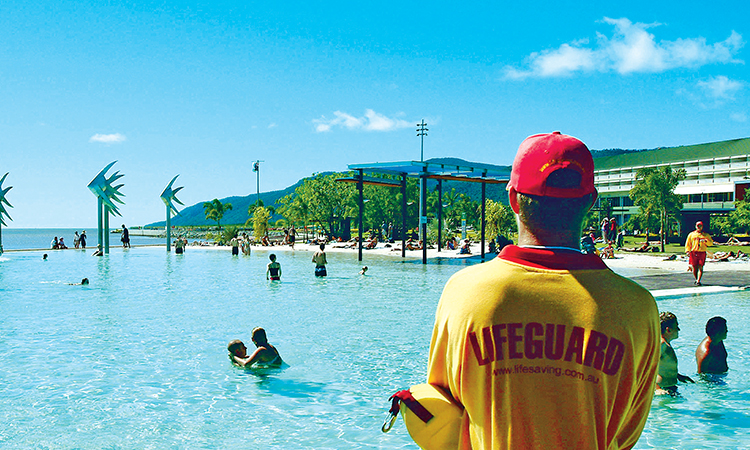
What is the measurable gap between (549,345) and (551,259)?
0.26 meters

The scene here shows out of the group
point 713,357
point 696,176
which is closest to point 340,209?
point 713,357

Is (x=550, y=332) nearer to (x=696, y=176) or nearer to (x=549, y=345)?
(x=549, y=345)

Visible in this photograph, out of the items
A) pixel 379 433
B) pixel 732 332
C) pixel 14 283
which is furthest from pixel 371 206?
pixel 379 433

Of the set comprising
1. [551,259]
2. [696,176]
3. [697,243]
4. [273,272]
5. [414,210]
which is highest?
[696,176]

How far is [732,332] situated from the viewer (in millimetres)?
11094

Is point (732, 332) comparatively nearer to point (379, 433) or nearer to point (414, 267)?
point (379, 433)

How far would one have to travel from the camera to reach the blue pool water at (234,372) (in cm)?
627

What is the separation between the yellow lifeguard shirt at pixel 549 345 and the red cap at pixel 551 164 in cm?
20

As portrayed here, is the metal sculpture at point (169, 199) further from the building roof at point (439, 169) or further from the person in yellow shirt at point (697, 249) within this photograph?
the person in yellow shirt at point (697, 249)

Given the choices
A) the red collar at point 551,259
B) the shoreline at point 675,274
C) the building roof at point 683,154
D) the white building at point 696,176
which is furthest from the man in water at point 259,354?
the building roof at point 683,154

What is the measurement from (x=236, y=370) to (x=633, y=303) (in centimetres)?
788

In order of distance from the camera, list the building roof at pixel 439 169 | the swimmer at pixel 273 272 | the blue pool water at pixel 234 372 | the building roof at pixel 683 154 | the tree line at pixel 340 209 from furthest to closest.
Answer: the building roof at pixel 683 154 → the tree line at pixel 340 209 → the building roof at pixel 439 169 → the swimmer at pixel 273 272 → the blue pool water at pixel 234 372

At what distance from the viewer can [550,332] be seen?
1675 mm

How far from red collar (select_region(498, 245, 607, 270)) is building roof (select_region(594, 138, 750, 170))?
83737mm
